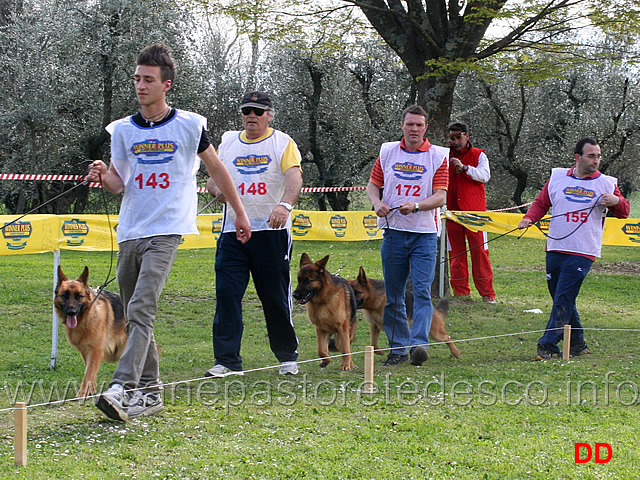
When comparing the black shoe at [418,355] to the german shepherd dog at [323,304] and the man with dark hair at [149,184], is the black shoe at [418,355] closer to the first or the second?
the german shepherd dog at [323,304]

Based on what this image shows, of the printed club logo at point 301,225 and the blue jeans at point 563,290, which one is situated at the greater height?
the printed club logo at point 301,225

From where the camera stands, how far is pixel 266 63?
23438 millimetres

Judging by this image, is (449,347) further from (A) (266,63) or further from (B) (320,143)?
(A) (266,63)

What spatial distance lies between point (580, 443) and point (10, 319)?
719cm

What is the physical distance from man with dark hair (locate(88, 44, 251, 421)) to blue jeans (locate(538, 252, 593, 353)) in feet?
13.2

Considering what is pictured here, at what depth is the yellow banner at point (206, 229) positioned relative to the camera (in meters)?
6.22

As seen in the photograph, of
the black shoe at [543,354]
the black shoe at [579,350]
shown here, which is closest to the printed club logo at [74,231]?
the black shoe at [543,354]

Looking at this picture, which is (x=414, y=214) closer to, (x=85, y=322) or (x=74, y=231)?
(x=85, y=322)

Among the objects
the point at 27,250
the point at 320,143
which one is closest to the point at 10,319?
the point at 27,250

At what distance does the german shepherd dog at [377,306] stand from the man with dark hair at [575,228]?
3.24 feet

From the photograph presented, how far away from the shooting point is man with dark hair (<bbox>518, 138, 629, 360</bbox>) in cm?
703

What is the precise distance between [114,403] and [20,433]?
60 centimetres

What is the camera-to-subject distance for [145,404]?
14.5 ft

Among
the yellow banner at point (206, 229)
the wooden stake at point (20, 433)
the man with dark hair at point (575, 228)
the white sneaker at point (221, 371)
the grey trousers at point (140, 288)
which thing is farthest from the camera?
the man with dark hair at point (575, 228)
